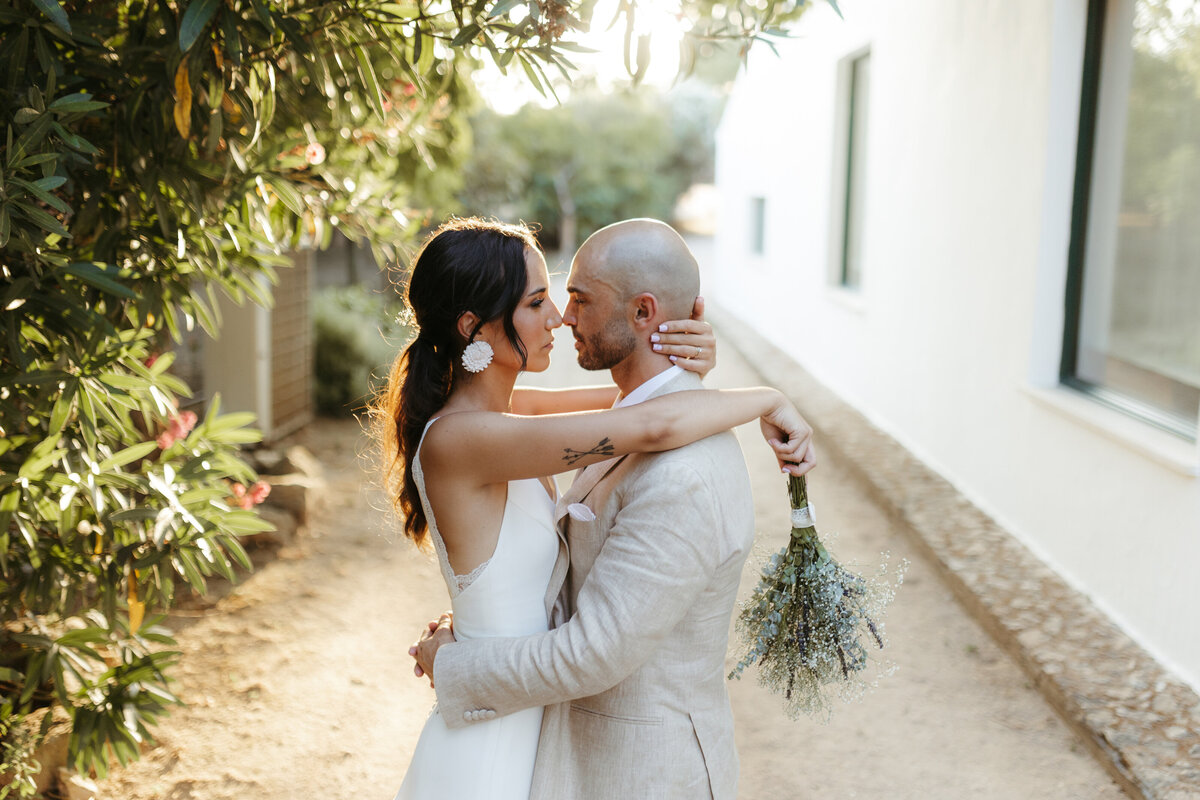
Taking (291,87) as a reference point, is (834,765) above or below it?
below

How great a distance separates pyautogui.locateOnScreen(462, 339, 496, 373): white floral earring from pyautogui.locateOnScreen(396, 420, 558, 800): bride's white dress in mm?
170

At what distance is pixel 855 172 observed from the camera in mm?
10258

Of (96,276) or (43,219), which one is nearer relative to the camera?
(43,219)

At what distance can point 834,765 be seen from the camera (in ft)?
12.6

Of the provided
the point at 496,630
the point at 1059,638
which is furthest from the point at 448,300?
the point at 1059,638

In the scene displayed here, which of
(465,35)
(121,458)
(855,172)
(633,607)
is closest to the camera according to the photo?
(633,607)

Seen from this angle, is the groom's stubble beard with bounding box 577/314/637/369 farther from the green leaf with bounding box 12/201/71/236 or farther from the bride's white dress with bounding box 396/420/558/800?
the green leaf with bounding box 12/201/71/236

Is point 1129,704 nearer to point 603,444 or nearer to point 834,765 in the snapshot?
point 834,765

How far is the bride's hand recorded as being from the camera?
2109 millimetres

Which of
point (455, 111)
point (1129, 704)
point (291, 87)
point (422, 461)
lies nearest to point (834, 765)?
point (1129, 704)

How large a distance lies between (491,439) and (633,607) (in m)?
0.44

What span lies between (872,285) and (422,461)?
7449 millimetres

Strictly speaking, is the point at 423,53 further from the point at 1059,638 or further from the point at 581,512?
the point at 1059,638

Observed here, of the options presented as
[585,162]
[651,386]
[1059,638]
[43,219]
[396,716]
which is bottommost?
[396,716]
